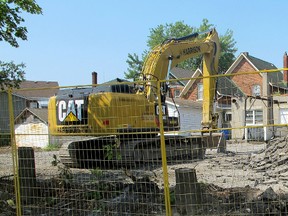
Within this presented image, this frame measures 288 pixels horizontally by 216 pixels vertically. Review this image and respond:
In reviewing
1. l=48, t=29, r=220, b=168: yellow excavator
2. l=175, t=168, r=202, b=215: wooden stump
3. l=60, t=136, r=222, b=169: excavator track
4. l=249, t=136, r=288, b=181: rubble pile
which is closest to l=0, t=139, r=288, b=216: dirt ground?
l=249, t=136, r=288, b=181: rubble pile

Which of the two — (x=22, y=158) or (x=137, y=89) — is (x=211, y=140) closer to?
(x=137, y=89)

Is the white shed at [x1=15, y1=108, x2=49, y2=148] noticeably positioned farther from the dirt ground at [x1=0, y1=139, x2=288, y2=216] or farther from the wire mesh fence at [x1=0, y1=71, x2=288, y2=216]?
the dirt ground at [x1=0, y1=139, x2=288, y2=216]

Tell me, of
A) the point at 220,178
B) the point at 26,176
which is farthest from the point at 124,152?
the point at 26,176

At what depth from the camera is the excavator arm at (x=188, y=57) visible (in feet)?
39.3

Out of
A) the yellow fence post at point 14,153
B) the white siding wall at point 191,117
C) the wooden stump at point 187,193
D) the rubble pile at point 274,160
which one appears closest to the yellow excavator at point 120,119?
the rubble pile at point 274,160

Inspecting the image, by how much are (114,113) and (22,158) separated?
3.58 m

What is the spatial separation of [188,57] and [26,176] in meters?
8.43

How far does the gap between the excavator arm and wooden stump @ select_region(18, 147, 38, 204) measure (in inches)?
195

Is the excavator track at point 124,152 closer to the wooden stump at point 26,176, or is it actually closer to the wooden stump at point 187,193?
the wooden stump at point 26,176

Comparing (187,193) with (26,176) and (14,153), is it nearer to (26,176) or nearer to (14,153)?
(14,153)

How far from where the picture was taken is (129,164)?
11031 millimetres

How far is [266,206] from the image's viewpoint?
538cm

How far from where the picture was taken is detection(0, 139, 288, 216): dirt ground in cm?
577

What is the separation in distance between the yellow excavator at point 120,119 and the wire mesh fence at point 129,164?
0.10 feet
